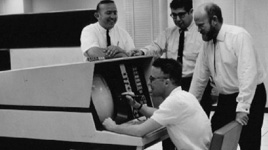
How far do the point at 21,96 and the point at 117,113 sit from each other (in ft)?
1.99

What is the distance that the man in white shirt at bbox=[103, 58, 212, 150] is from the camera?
233 centimetres

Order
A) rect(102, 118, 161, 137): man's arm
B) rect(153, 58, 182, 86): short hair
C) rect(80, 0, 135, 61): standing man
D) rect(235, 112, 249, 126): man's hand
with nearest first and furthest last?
rect(102, 118, 161, 137): man's arm, rect(153, 58, 182, 86): short hair, rect(235, 112, 249, 126): man's hand, rect(80, 0, 135, 61): standing man

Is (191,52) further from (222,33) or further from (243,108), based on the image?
(243,108)

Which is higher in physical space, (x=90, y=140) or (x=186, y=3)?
(x=186, y=3)

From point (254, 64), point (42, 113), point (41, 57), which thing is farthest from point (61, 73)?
point (41, 57)

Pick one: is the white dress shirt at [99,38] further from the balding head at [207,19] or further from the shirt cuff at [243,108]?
the shirt cuff at [243,108]

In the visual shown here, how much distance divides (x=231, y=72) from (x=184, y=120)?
0.72 meters

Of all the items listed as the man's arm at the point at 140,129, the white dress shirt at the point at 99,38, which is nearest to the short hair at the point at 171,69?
the man's arm at the point at 140,129

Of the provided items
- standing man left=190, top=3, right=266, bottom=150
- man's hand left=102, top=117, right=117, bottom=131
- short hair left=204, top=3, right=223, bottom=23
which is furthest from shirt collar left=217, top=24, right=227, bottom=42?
man's hand left=102, top=117, right=117, bottom=131

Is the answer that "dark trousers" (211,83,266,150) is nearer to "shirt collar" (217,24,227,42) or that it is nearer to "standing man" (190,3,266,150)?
"standing man" (190,3,266,150)

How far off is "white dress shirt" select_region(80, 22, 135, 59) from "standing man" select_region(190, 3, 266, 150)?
59 cm

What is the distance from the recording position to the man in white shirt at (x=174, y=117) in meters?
2.33

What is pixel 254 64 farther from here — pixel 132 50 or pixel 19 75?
pixel 19 75

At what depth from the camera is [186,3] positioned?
10.6 feet
